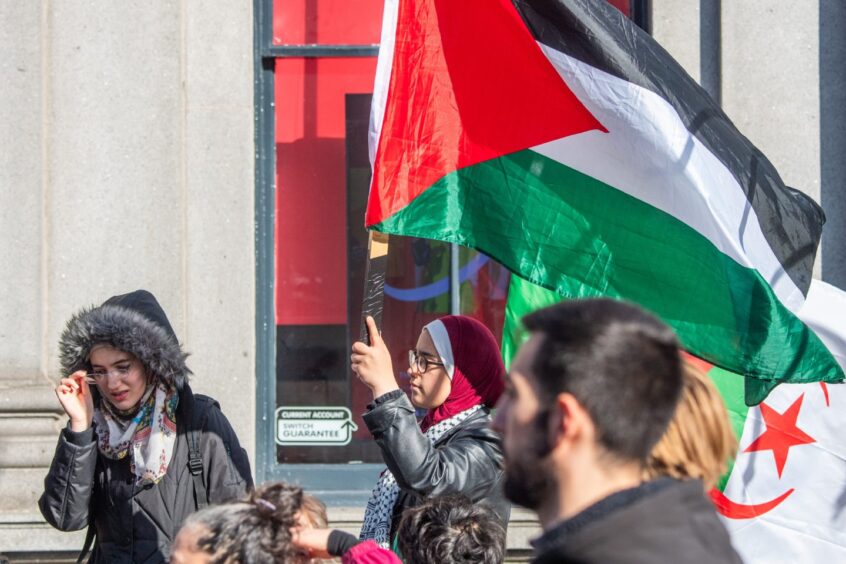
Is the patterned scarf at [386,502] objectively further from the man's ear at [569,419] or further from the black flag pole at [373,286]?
the man's ear at [569,419]

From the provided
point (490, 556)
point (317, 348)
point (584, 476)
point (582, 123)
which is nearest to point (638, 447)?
point (584, 476)

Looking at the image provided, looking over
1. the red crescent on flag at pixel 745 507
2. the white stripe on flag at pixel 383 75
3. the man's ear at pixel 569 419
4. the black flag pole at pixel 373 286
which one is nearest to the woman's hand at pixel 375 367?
the black flag pole at pixel 373 286

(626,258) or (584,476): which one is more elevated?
(626,258)

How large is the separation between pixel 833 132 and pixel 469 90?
316 cm

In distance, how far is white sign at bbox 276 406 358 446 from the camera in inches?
256

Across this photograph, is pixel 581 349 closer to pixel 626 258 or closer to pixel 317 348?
pixel 626 258

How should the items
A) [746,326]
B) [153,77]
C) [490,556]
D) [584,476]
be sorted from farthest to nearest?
[153,77] → [746,326] → [490,556] → [584,476]

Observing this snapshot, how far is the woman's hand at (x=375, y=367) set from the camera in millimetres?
3328

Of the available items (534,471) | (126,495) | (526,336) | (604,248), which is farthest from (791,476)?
(534,471)

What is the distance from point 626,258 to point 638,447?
86.9 inches

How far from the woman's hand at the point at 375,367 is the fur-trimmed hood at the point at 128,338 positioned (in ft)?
3.47

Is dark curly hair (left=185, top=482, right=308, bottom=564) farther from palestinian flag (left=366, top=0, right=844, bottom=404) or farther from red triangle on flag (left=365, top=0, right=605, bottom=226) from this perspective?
red triangle on flag (left=365, top=0, right=605, bottom=226)

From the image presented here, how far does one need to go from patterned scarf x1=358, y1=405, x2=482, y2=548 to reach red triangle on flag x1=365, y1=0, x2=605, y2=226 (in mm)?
765

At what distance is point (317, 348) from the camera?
656cm
